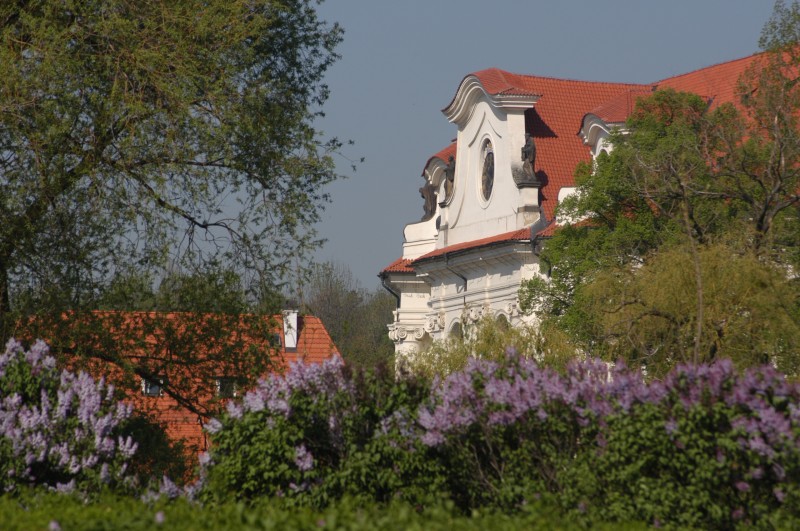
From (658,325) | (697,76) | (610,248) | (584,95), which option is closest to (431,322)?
(584,95)

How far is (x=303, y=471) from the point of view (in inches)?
515

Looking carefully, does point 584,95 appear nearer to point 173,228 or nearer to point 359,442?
point 173,228

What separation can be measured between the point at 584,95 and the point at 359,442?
52853 millimetres

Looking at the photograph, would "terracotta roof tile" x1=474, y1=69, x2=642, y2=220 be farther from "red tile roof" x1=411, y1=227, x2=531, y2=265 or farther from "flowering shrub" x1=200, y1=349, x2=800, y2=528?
"flowering shrub" x1=200, y1=349, x2=800, y2=528

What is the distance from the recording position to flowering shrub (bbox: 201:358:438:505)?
508 inches

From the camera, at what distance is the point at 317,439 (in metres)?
13.4

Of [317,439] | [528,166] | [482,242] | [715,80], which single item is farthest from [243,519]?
[482,242]

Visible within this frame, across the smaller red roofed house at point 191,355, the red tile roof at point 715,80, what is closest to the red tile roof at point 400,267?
the red tile roof at point 715,80

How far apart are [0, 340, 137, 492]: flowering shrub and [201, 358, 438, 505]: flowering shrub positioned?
38.4 inches

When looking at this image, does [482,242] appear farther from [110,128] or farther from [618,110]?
[110,128]

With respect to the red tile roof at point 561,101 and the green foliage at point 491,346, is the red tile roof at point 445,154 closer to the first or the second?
the red tile roof at point 561,101

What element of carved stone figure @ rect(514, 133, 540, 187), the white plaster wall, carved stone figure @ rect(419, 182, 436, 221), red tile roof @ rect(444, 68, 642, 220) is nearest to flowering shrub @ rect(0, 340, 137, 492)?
red tile roof @ rect(444, 68, 642, 220)

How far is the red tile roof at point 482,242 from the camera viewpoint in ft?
188

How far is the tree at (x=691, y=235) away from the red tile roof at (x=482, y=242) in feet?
57.2
